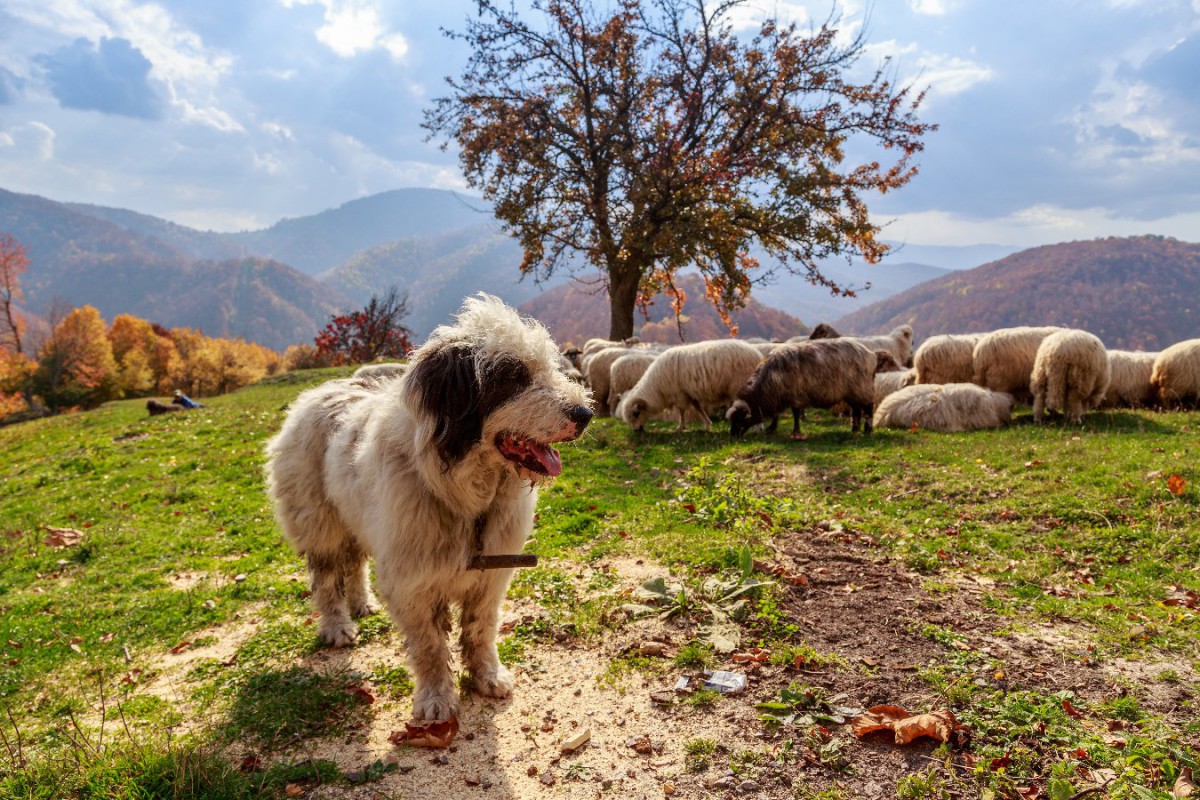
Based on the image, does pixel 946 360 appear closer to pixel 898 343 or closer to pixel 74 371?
pixel 898 343

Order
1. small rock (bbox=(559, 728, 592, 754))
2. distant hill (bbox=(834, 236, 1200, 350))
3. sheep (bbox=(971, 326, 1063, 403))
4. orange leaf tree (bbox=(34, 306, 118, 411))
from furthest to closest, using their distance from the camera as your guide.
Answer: distant hill (bbox=(834, 236, 1200, 350)) → orange leaf tree (bbox=(34, 306, 118, 411)) → sheep (bbox=(971, 326, 1063, 403)) → small rock (bbox=(559, 728, 592, 754))

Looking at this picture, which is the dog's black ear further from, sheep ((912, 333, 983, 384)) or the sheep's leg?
sheep ((912, 333, 983, 384))

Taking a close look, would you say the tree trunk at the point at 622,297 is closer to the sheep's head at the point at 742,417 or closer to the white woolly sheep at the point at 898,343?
the white woolly sheep at the point at 898,343

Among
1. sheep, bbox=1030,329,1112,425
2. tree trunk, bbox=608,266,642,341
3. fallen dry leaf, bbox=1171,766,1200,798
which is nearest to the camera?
fallen dry leaf, bbox=1171,766,1200,798

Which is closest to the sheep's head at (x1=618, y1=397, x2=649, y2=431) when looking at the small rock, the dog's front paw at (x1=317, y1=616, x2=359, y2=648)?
the dog's front paw at (x1=317, y1=616, x2=359, y2=648)

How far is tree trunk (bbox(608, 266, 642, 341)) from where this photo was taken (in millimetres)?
23059

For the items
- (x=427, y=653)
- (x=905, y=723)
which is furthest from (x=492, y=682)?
(x=905, y=723)

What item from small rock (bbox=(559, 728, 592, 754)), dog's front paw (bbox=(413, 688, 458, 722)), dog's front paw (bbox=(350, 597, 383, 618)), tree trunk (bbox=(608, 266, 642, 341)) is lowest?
dog's front paw (bbox=(350, 597, 383, 618))

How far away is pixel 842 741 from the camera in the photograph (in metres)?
3.43

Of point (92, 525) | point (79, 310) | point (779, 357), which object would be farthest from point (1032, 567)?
point (79, 310)

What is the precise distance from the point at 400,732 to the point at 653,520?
423 centimetres

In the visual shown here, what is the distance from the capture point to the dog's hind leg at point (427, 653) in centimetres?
405

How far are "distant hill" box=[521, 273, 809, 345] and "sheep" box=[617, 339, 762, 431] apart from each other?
36.0 feet

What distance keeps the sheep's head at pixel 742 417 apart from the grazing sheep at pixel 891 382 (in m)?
5.28
